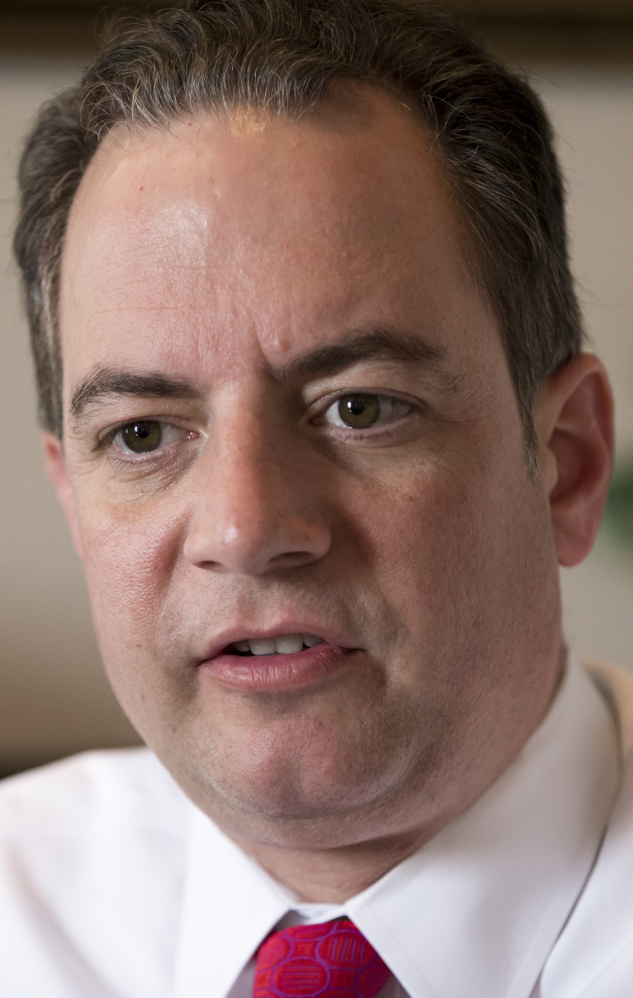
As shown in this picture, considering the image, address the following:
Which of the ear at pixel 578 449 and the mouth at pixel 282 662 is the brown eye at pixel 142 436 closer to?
the mouth at pixel 282 662

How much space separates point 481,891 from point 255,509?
46cm

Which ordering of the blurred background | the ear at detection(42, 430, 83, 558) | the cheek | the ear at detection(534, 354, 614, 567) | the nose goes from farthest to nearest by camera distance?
1. the blurred background
2. the ear at detection(42, 430, 83, 558)
3. the ear at detection(534, 354, 614, 567)
4. the cheek
5. the nose

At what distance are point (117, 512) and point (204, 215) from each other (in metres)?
0.30

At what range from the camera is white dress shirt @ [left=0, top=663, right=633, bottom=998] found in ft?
3.27

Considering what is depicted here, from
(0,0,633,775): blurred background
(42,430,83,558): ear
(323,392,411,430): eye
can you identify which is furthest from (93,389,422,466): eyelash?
(0,0,633,775): blurred background

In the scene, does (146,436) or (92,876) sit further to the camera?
(92,876)

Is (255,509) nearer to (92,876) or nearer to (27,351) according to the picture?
(92,876)

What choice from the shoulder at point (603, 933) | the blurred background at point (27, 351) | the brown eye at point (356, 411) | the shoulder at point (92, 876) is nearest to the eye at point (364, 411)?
the brown eye at point (356, 411)

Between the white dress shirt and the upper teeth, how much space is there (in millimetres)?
270

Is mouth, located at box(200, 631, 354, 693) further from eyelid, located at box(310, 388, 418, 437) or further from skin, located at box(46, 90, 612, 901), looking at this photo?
eyelid, located at box(310, 388, 418, 437)

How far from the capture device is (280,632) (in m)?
0.90

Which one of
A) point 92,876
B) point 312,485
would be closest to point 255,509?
point 312,485

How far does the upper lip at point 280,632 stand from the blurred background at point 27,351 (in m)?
1.07

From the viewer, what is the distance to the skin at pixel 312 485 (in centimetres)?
91
